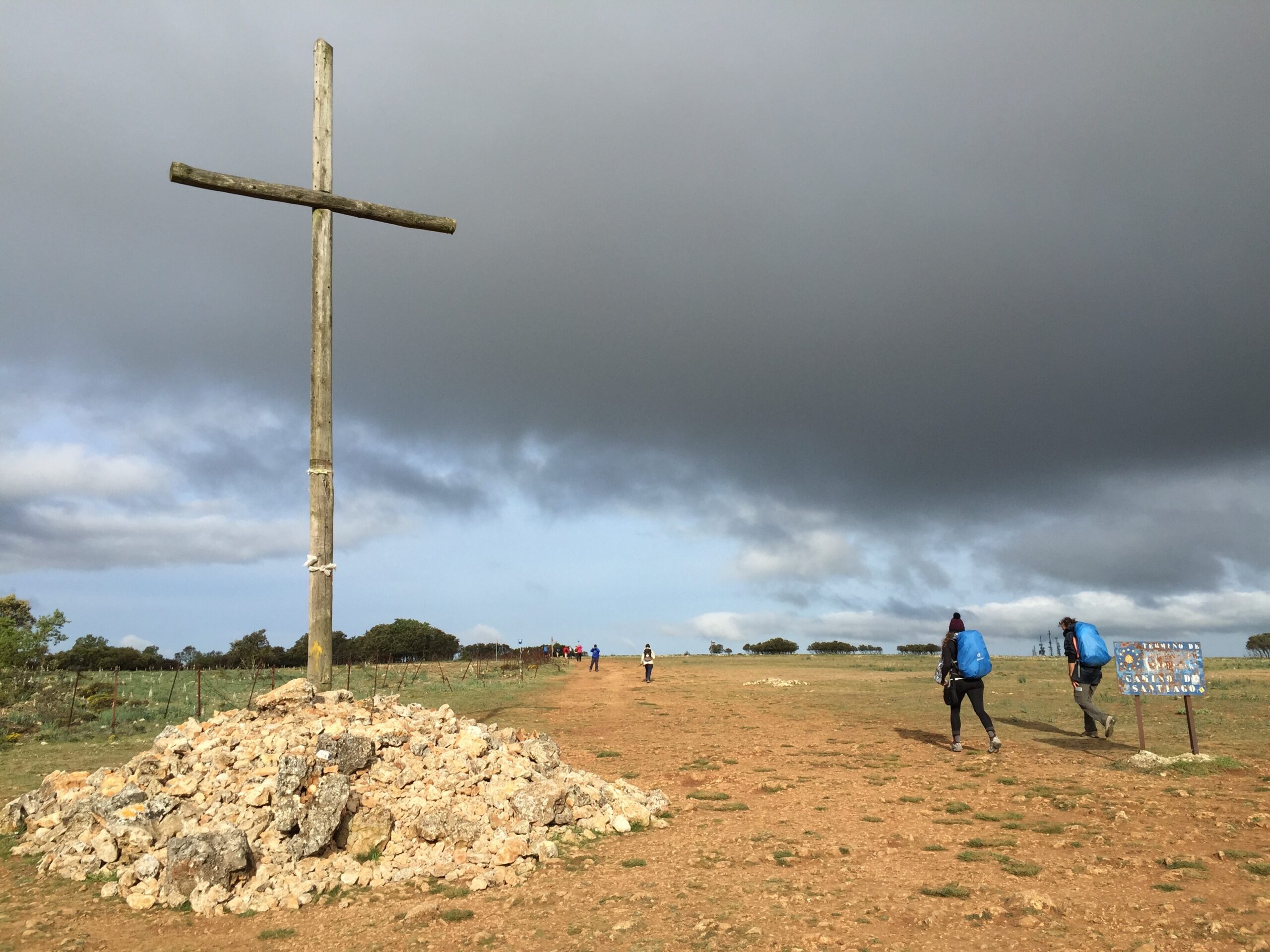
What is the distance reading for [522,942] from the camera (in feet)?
19.5

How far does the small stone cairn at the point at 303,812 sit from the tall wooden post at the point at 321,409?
105 cm

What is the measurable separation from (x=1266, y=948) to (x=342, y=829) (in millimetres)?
7882

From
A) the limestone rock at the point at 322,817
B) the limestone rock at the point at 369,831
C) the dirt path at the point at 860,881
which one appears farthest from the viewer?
the limestone rock at the point at 369,831

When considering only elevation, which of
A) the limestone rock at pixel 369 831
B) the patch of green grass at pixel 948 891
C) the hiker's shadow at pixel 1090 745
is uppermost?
the limestone rock at pixel 369 831

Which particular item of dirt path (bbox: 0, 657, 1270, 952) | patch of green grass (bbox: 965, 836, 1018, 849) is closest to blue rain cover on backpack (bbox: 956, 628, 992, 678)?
dirt path (bbox: 0, 657, 1270, 952)

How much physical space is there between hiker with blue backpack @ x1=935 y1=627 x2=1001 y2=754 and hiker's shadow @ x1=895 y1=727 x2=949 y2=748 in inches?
50.6

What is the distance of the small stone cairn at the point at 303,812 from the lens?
7.20 m

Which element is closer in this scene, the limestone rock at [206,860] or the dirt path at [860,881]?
the dirt path at [860,881]

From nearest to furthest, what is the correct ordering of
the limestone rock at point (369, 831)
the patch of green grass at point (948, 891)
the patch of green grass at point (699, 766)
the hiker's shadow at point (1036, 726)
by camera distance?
1. the patch of green grass at point (948, 891)
2. the limestone rock at point (369, 831)
3. the patch of green grass at point (699, 766)
4. the hiker's shadow at point (1036, 726)

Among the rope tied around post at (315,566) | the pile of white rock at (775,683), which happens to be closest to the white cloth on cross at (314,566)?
the rope tied around post at (315,566)

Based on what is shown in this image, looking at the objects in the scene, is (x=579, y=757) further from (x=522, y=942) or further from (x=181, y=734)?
(x=522, y=942)

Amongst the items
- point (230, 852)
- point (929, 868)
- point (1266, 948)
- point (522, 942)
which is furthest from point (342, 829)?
point (1266, 948)

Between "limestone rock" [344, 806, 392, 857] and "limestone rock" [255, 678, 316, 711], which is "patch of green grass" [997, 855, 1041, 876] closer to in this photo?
"limestone rock" [344, 806, 392, 857]

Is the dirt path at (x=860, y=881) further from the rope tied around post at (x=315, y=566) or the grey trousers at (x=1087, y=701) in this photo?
the rope tied around post at (x=315, y=566)
